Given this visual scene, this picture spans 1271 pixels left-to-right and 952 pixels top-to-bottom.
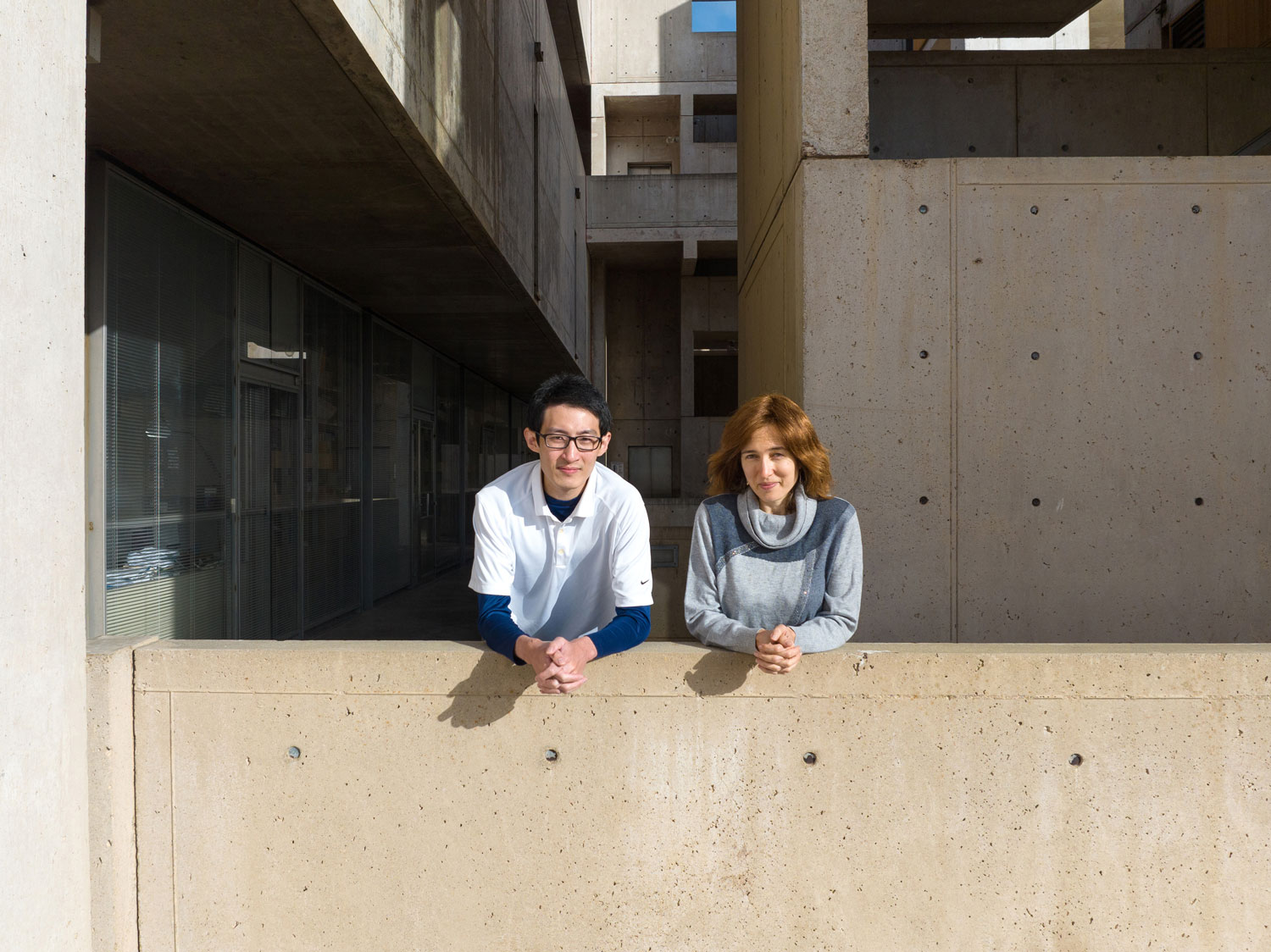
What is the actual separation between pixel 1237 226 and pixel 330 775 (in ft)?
20.2

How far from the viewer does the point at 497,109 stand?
898 cm

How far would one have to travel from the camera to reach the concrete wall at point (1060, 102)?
325 inches

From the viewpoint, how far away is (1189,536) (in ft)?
19.1

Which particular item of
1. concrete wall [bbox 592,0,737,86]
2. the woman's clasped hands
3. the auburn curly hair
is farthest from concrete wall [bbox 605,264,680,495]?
the woman's clasped hands

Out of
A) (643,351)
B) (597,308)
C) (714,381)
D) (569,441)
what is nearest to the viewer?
(569,441)

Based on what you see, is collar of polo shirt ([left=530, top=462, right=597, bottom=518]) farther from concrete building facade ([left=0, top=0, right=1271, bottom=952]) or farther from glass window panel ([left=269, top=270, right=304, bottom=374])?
glass window panel ([left=269, top=270, right=304, bottom=374])

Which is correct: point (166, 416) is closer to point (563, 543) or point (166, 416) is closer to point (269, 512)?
point (269, 512)

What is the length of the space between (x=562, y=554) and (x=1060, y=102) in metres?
7.61

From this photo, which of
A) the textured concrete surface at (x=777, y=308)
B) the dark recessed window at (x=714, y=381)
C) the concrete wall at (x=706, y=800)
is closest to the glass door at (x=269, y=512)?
the textured concrete surface at (x=777, y=308)

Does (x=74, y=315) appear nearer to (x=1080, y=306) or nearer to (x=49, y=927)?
(x=49, y=927)

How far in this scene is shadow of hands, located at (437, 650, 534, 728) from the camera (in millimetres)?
3039

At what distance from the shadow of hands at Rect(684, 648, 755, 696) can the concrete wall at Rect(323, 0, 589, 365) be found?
12.1ft

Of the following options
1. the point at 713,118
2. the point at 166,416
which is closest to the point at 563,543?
the point at 166,416

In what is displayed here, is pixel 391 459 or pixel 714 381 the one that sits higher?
pixel 714 381
